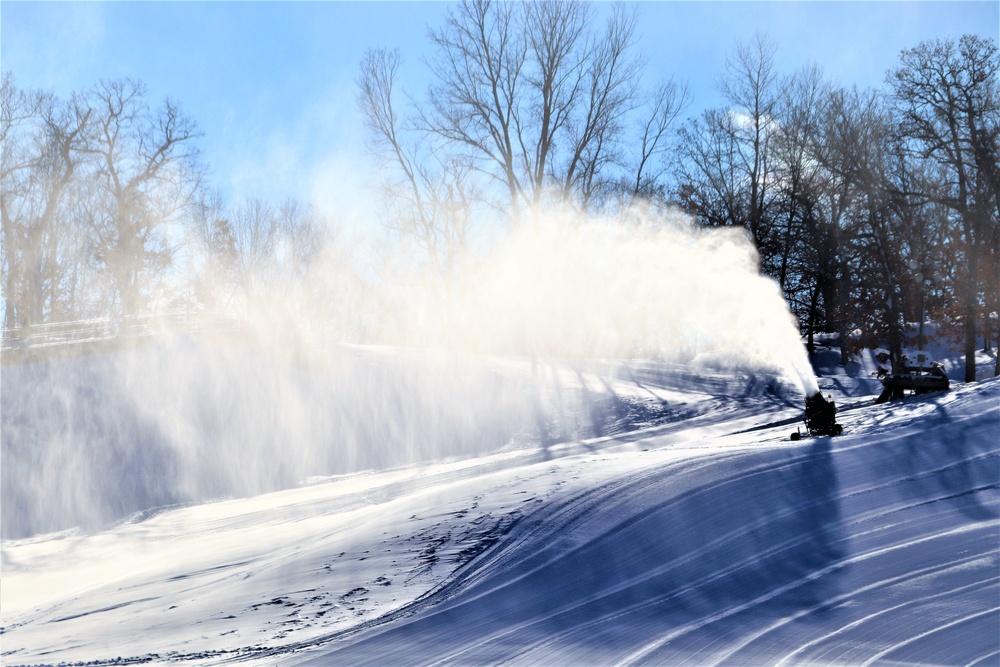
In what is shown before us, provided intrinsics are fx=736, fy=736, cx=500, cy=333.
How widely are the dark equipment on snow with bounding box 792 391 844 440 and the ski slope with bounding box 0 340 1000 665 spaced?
1.14 ft

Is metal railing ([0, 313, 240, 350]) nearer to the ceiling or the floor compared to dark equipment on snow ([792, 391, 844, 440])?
nearer to the ceiling

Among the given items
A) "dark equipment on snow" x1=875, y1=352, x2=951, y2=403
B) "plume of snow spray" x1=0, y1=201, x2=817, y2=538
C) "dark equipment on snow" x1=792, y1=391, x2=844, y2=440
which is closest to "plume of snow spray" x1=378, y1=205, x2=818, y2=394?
"plume of snow spray" x1=0, y1=201, x2=817, y2=538

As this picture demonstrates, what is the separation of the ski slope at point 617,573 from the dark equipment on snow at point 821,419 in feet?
1.14

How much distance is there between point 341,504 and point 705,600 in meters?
7.13

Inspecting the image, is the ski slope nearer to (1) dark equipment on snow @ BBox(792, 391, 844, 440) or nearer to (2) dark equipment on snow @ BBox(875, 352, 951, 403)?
(1) dark equipment on snow @ BBox(792, 391, 844, 440)

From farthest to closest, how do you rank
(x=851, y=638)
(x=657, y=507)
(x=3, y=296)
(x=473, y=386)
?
(x=3, y=296) → (x=473, y=386) → (x=657, y=507) → (x=851, y=638)

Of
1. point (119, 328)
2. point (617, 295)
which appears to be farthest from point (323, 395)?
point (617, 295)

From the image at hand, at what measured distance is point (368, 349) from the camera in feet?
85.9

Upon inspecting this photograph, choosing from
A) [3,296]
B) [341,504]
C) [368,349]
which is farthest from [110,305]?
[341,504]

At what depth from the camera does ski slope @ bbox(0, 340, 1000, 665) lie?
6.23 meters

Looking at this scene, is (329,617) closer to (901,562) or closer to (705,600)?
(705,600)

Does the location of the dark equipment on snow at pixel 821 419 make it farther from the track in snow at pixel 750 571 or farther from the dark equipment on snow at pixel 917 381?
the dark equipment on snow at pixel 917 381

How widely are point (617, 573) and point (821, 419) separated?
5.00 metres

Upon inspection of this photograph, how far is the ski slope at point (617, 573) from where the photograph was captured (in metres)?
6.23
